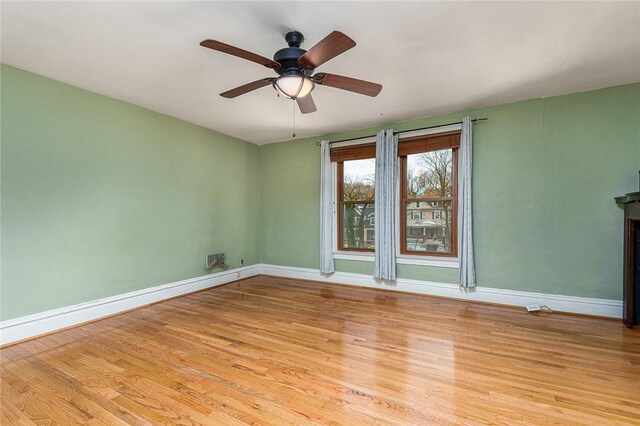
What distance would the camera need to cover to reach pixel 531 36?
7.27ft

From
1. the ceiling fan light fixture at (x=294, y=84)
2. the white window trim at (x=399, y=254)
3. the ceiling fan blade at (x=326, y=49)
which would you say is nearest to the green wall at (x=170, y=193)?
the white window trim at (x=399, y=254)

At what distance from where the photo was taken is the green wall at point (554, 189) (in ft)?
10.2

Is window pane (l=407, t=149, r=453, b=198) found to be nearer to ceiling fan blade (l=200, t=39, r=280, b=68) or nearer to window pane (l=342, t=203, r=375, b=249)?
window pane (l=342, t=203, r=375, b=249)

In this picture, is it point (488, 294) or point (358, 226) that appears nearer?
point (488, 294)

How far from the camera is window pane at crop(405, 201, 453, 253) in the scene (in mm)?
4057

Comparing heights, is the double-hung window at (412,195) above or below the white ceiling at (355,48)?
below

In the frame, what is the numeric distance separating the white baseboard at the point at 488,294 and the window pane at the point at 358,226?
0.53 meters

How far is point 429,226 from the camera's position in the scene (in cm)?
416

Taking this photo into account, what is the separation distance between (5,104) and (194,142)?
6.60ft

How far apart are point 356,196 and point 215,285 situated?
276 cm

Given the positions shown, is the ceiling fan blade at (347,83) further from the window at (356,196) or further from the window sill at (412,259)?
the window sill at (412,259)

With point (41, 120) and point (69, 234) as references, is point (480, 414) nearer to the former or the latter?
point (69, 234)

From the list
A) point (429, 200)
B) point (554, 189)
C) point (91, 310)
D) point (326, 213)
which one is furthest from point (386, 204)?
point (91, 310)

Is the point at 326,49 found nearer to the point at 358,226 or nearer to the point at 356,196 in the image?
the point at 356,196
